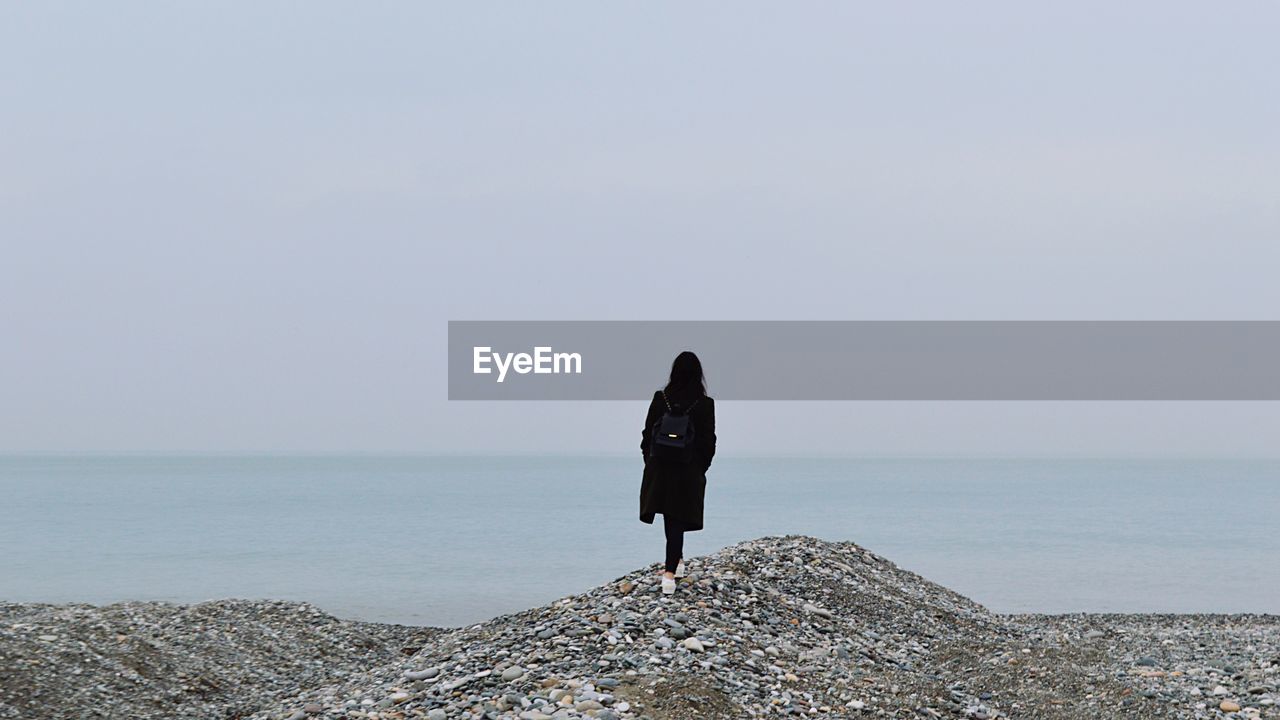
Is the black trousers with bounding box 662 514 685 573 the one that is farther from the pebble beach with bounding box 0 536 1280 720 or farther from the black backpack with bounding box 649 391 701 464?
the black backpack with bounding box 649 391 701 464

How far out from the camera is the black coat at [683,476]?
1045 centimetres

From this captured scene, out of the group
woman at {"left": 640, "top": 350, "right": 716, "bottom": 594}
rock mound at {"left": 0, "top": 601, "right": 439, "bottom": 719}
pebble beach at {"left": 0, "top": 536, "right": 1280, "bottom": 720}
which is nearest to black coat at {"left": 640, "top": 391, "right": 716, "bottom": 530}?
woman at {"left": 640, "top": 350, "right": 716, "bottom": 594}

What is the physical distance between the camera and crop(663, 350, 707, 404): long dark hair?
10.5m

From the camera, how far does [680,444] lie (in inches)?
409

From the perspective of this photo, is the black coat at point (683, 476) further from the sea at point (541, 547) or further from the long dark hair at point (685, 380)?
the sea at point (541, 547)

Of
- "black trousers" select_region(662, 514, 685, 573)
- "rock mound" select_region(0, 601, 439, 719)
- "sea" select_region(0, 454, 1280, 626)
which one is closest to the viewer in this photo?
"black trousers" select_region(662, 514, 685, 573)

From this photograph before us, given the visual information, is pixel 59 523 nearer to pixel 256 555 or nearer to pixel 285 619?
pixel 256 555

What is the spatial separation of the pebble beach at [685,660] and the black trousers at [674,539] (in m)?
0.37

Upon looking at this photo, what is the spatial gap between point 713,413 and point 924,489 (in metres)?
99.9

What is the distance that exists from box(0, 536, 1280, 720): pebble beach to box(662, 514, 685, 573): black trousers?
37cm

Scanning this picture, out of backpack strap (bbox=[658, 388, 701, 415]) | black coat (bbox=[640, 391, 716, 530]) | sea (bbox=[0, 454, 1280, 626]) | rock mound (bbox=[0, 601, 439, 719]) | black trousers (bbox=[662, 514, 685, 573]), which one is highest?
backpack strap (bbox=[658, 388, 701, 415])

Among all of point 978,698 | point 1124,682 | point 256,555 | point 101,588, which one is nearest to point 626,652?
point 978,698

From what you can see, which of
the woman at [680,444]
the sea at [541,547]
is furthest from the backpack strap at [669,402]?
the sea at [541,547]

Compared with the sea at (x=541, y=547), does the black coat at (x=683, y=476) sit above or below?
above
